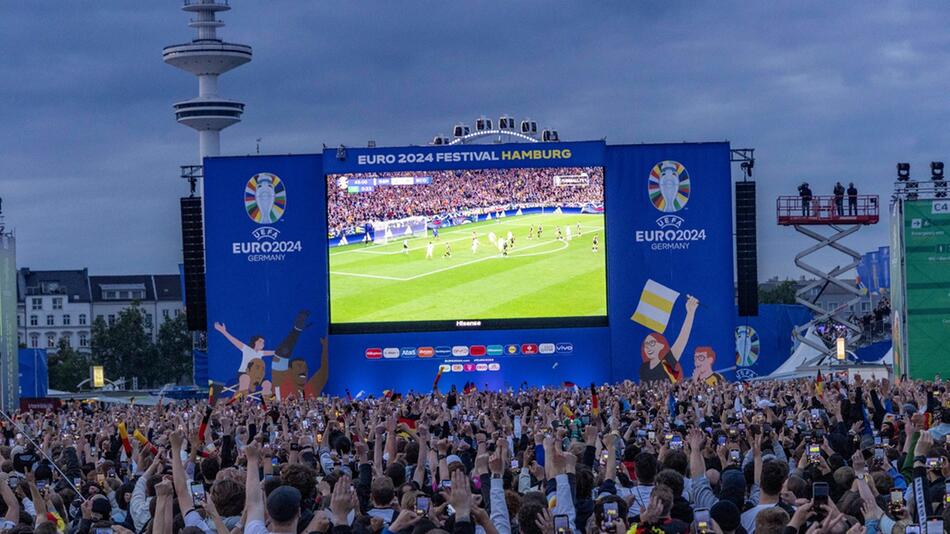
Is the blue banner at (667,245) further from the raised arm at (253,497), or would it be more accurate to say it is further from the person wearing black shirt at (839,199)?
the raised arm at (253,497)

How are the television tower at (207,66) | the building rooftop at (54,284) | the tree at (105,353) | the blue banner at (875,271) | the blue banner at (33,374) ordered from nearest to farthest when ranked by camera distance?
the blue banner at (33,374)
the blue banner at (875,271)
the television tower at (207,66)
the tree at (105,353)
the building rooftop at (54,284)

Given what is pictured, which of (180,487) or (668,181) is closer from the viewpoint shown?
(180,487)

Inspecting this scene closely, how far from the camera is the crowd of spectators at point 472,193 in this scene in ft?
142

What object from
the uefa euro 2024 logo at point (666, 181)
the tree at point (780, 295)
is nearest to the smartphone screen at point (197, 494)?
the uefa euro 2024 logo at point (666, 181)

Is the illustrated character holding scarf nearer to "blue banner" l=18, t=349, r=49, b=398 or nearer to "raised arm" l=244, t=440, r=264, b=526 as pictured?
"blue banner" l=18, t=349, r=49, b=398

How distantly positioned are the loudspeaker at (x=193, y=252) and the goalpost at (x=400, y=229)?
4682 millimetres

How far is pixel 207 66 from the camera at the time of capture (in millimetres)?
88250

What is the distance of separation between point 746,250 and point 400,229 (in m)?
8.95

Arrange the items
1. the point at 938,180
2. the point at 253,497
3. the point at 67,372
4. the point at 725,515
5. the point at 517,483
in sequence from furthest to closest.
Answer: the point at 67,372
the point at 938,180
the point at 517,483
the point at 725,515
the point at 253,497

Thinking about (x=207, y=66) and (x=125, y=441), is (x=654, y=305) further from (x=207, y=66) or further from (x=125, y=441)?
(x=207, y=66)

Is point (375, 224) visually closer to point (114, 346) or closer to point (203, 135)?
point (203, 135)

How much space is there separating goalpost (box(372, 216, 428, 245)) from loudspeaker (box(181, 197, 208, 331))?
4.68 m

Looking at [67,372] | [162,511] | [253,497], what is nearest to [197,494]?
[162,511]

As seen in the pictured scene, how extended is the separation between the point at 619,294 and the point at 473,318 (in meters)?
3.77
